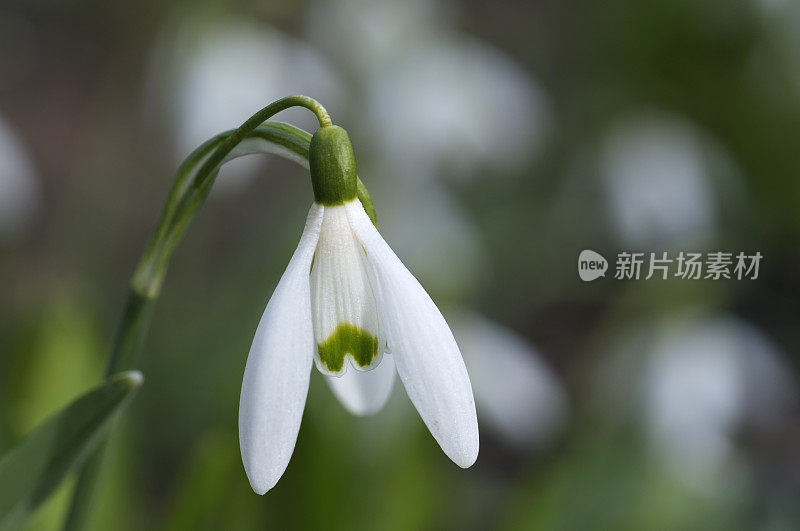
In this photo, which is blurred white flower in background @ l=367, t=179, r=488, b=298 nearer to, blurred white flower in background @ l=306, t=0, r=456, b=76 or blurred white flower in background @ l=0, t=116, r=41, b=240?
blurred white flower in background @ l=306, t=0, r=456, b=76

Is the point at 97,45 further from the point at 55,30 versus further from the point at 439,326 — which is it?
the point at 439,326

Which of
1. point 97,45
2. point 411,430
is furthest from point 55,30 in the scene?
point 411,430

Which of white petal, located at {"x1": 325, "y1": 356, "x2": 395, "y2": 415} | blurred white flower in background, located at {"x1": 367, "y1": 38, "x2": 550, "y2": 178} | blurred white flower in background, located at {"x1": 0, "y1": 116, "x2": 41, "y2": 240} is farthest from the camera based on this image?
blurred white flower in background, located at {"x1": 367, "y1": 38, "x2": 550, "y2": 178}

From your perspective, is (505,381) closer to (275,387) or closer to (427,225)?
(427,225)

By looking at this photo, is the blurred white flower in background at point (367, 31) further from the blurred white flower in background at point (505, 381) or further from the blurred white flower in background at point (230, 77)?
the blurred white flower in background at point (505, 381)

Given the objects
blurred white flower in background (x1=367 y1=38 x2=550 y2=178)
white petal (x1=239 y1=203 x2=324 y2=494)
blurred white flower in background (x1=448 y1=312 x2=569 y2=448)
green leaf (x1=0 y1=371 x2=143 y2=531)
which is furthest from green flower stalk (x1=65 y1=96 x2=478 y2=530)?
blurred white flower in background (x1=367 y1=38 x2=550 y2=178)

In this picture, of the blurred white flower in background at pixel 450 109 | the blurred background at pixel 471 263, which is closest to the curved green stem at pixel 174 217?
the blurred background at pixel 471 263

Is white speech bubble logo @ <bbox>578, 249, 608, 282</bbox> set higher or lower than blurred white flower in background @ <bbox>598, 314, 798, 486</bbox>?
higher
